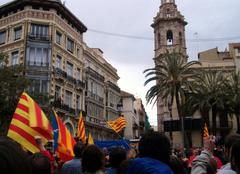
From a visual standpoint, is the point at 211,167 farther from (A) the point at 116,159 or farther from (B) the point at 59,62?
(B) the point at 59,62

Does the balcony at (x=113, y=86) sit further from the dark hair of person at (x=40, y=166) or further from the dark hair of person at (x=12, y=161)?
the dark hair of person at (x=12, y=161)

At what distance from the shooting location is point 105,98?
5309 centimetres

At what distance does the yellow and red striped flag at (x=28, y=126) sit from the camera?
670 cm

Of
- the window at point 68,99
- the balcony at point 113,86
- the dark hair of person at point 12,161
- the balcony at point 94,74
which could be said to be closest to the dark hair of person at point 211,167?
the dark hair of person at point 12,161

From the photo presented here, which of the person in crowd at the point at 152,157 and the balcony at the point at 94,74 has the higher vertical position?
the balcony at the point at 94,74

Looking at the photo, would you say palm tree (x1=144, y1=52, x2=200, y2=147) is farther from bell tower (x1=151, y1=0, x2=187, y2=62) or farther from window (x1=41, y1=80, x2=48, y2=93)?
bell tower (x1=151, y1=0, x2=187, y2=62)

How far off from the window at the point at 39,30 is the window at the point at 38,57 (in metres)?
1.62

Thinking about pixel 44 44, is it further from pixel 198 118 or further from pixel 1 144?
pixel 1 144

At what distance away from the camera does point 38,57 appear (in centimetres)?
3581

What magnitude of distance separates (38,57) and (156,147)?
3386cm

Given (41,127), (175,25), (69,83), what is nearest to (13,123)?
(41,127)

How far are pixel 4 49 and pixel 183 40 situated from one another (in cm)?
3436

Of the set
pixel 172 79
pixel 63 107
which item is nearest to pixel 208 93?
pixel 172 79

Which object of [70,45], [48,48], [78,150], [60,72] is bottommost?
[78,150]
